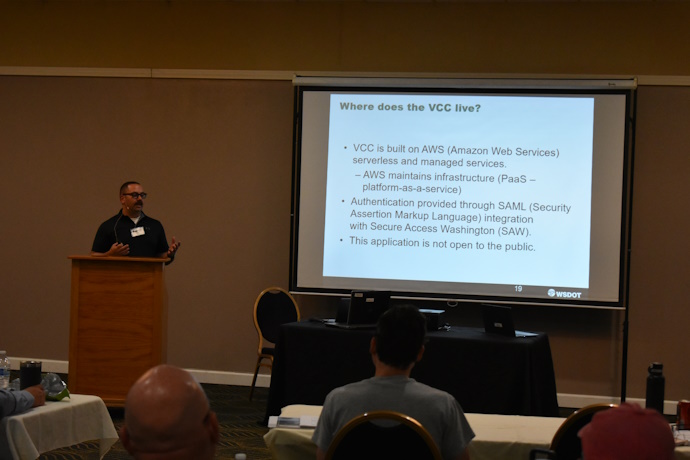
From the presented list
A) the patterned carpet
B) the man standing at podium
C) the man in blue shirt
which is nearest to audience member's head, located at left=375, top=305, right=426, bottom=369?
the man in blue shirt

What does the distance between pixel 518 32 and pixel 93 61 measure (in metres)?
4.12

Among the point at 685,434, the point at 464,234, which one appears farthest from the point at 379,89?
the point at 685,434

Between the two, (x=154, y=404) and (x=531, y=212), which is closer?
(x=154, y=404)

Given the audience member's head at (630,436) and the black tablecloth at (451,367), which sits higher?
the audience member's head at (630,436)

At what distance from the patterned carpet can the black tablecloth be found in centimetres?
33

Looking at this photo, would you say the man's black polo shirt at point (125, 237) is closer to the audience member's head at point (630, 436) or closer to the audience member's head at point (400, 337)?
the audience member's head at point (400, 337)

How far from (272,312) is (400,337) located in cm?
417

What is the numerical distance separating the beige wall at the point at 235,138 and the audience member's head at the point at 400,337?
4.54m

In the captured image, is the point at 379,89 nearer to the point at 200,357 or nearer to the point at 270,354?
the point at 270,354

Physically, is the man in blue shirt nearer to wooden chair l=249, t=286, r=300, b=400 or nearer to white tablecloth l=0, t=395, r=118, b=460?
white tablecloth l=0, t=395, r=118, b=460

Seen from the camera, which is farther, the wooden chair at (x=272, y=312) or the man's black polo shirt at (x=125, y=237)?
the wooden chair at (x=272, y=312)

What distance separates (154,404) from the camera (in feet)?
4.94

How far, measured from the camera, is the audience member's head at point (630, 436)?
1415 mm

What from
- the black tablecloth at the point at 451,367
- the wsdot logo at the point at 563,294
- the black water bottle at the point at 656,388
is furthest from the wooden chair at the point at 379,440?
the wsdot logo at the point at 563,294
